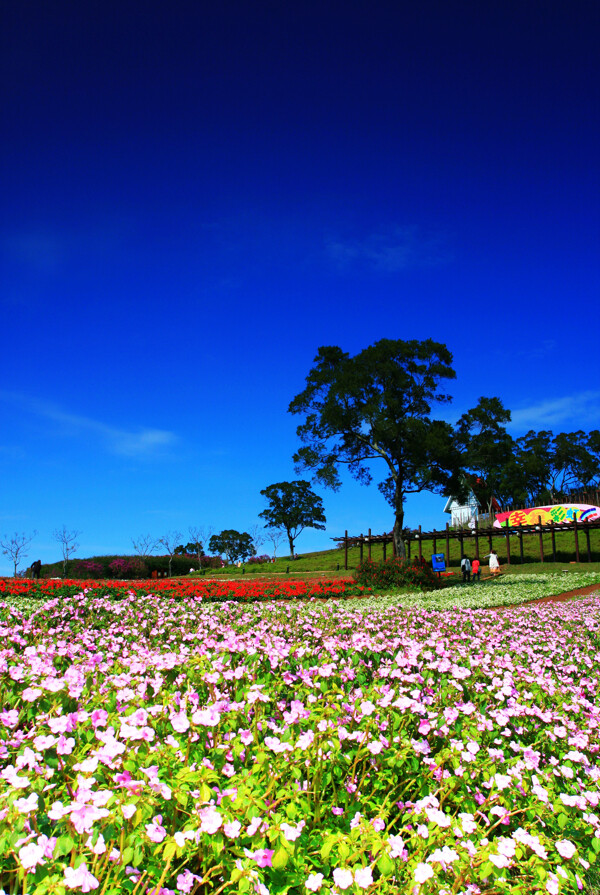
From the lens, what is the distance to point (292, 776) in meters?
2.70

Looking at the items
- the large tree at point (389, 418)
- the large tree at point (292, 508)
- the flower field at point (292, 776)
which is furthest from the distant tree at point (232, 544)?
the flower field at point (292, 776)

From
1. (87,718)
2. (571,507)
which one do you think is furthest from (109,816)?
(571,507)

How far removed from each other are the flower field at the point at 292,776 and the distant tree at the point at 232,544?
54.5 metres

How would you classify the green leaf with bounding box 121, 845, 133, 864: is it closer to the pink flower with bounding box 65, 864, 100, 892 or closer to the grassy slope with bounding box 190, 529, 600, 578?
the pink flower with bounding box 65, 864, 100, 892

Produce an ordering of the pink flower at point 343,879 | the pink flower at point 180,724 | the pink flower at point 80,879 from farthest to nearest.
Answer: the pink flower at point 180,724 → the pink flower at point 343,879 → the pink flower at point 80,879

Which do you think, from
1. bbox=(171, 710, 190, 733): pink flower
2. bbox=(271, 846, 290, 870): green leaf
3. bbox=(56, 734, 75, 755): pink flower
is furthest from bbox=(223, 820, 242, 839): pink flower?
bbox=(56, 734, 75, 755): pink flower

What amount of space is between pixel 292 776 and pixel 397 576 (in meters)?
18.2

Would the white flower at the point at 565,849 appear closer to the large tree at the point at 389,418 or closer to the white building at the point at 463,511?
the large tree at the point at 389,418

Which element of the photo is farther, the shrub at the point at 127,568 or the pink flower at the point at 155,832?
the shrub at the point at 127,568

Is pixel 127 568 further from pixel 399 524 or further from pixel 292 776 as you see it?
pixel 292 776

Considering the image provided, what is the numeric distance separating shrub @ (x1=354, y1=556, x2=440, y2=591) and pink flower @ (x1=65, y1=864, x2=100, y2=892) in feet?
62.1

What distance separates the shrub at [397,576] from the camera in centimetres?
2009

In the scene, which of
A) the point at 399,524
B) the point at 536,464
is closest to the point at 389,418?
the point at 399,524

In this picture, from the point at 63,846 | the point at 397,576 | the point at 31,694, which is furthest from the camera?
the point at 397,576
